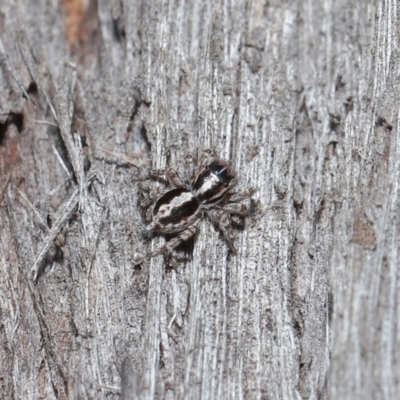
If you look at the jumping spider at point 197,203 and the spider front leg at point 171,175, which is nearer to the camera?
the jumping spider at point 197,203

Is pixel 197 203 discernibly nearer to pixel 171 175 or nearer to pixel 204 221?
pixel 204 221

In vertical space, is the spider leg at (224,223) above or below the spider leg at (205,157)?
below

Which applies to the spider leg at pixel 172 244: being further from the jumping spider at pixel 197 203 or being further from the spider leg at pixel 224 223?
the spider leg at pixel 224 223

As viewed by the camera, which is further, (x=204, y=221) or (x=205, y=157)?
(x=205, y=157)

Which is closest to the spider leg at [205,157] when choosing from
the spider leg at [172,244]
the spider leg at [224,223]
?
the spider leg at [224,223]

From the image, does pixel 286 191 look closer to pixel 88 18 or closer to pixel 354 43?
pixel 354 43

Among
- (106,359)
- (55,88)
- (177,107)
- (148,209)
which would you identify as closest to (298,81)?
(177,107)

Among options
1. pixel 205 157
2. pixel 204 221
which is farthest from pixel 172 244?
pixel 205 157
